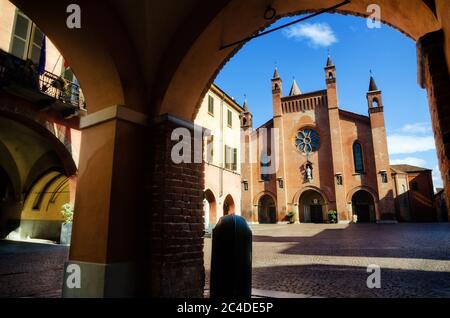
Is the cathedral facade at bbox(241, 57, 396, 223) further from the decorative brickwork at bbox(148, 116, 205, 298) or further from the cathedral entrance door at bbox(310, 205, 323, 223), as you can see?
the decorative brickwork at bbox(148, 116, 205, 298)

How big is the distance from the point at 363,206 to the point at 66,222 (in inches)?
1132

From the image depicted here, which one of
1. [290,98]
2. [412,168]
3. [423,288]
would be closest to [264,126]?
[290,98]

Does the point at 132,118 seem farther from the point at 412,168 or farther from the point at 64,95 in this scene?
the point at 412,168

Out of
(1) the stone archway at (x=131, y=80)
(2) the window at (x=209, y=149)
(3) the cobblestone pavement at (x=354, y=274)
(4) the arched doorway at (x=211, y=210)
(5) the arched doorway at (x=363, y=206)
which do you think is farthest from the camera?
(5) the arched doorway at (x=363, y=206)

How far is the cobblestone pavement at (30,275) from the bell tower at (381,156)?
2842 cm

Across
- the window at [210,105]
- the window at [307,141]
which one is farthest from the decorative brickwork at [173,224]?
the window at [307,141]

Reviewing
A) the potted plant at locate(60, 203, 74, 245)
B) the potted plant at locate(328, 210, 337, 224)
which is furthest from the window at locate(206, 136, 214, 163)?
the potted plant at locate(328, 210, 337, 224)

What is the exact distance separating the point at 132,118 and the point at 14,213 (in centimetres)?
1389

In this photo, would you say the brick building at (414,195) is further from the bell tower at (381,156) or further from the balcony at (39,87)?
the balcony at (39,87)

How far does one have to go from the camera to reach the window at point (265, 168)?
34666 millimetres

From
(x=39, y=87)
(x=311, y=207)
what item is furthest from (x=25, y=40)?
(x=311, y=207)

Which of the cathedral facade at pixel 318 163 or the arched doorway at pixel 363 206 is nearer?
the cathedral facade at pixel 318 163

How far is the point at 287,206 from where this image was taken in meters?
32.4

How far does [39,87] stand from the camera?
9.90 metres
